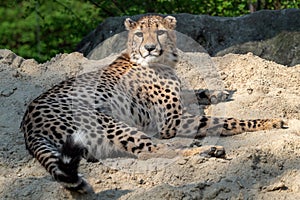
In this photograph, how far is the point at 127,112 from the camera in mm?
5012

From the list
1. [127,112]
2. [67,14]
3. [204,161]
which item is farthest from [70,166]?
[67,14]

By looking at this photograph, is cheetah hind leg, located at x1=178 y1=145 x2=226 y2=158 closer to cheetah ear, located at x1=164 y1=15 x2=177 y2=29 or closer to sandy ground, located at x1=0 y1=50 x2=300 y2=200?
sandy ground, located at x1=0 y1=50 x2=300 y2=200

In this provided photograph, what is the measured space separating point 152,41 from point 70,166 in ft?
6.67

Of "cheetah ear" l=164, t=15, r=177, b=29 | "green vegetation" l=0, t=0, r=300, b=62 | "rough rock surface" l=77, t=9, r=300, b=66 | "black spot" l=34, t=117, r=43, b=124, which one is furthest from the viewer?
"green vegetation" l=0, t=0, r=300, b=62

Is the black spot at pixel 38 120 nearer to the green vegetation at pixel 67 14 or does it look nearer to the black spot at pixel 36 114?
the black spot at pixel 36 114

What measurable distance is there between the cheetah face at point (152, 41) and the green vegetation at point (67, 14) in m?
3.01

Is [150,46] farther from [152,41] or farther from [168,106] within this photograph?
[168,106]

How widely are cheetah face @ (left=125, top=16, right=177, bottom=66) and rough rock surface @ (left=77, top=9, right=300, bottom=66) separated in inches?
64.2

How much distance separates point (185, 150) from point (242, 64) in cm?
211

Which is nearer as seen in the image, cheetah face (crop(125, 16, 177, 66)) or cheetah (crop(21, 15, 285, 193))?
cheetah (crop(21, 15, 285, 193))

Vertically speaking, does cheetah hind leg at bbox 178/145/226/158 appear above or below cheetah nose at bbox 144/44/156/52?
below

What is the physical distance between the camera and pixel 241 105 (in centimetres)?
549

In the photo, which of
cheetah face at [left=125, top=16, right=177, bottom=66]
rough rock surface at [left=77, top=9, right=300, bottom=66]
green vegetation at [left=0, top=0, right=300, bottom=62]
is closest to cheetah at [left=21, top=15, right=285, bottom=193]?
cheetah face at [left=125, top=16, right=177, bottom=66]

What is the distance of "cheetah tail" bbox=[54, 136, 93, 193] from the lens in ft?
11.3
